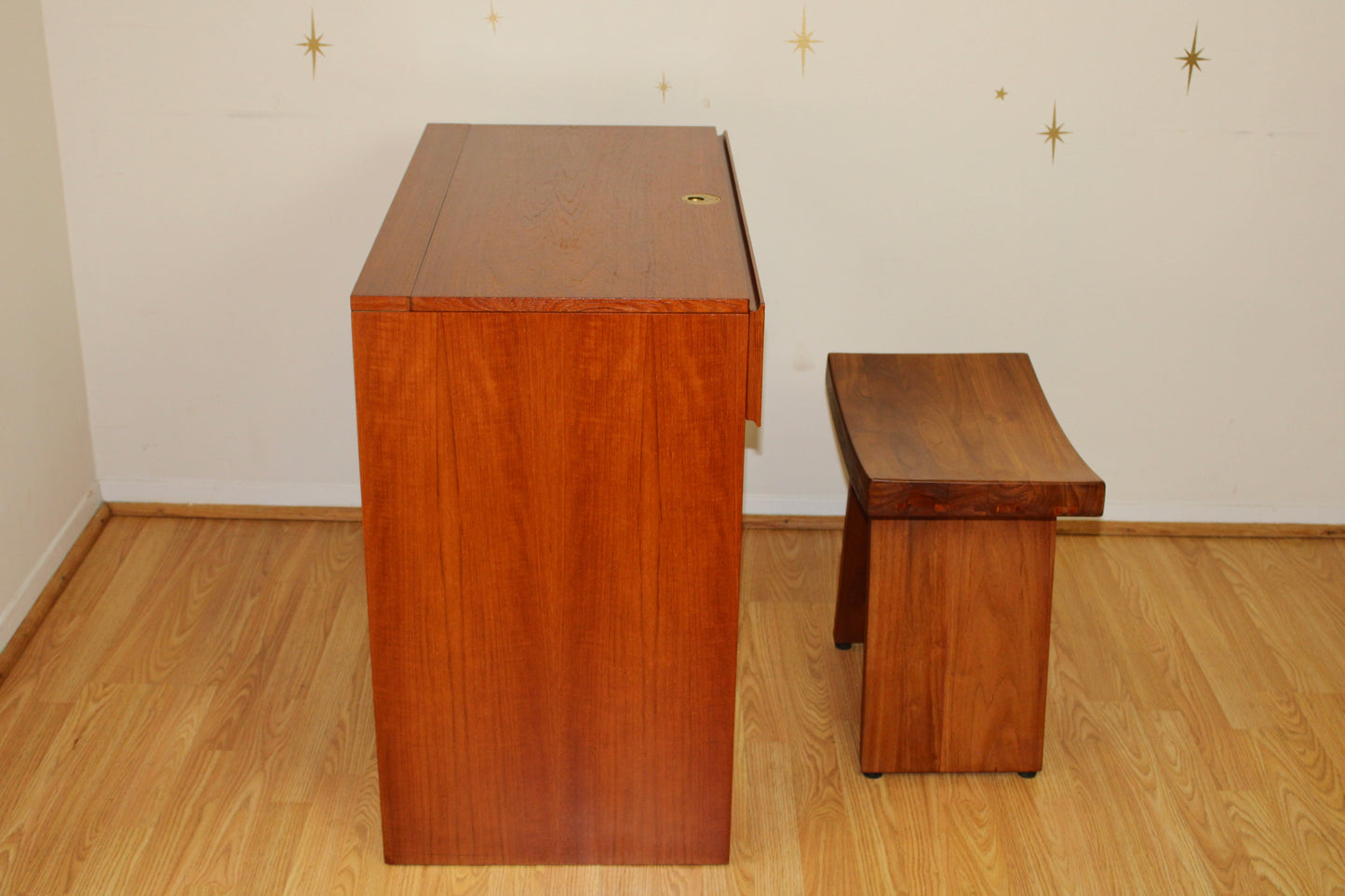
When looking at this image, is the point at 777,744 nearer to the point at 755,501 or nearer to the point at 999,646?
the point at 999,646

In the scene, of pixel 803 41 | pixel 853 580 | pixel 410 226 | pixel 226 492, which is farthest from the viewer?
pixel 226 492

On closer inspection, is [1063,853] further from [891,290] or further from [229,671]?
[229,671]

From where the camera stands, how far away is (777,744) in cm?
197

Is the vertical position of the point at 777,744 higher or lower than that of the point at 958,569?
lower

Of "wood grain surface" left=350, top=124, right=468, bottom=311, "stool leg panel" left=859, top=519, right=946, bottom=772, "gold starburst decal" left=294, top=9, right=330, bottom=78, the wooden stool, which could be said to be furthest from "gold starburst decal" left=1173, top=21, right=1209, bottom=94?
"gold starburst decal" left=294, top=9, right=330, bottom=78

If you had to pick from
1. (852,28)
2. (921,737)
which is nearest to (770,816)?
(921,737)

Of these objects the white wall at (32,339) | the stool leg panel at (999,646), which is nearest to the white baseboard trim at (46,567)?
the white wall at (32,339)

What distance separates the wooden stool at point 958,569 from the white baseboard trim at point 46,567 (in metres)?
1.35

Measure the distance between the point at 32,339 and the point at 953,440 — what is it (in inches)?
60.2

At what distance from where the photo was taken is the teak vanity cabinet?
144 cm

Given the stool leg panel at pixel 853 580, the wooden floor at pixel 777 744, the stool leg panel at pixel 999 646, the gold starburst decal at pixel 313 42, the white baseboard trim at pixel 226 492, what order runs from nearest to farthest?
the wooden floor at pixel 777 744 < the stool leg panel at pixel 999 646 < the stool leg panel at pixel 853 580 < the gold starburst decal at pixel 313 42 < the white baseboard trim at pixel 226 492

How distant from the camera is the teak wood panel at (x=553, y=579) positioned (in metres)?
1.45

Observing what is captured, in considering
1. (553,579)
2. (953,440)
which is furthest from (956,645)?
(553,579)

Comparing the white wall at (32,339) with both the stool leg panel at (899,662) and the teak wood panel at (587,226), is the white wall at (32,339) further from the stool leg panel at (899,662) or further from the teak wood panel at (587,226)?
the stool leg panel at (899,662)
